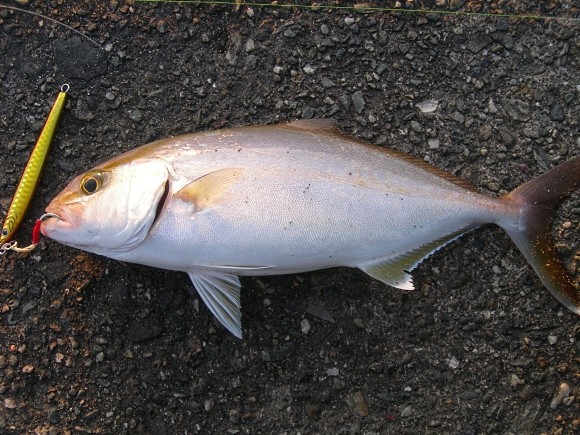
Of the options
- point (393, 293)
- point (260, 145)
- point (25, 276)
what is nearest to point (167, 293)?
point (25, 276)

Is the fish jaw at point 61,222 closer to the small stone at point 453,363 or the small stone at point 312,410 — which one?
the small stone at point 312,410

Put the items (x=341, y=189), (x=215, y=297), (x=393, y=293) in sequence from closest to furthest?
1. (x=341, y=189)
2. (x=215, y=297)
3. (x=393, y=293)

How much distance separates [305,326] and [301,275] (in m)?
0.25

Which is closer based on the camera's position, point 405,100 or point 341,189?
point 341,189

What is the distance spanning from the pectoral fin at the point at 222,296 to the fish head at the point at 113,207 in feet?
1.19

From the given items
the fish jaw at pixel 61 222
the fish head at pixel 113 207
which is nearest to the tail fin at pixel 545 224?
the fish head at pixel 113 207

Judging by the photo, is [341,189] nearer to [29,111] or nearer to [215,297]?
[215,297]

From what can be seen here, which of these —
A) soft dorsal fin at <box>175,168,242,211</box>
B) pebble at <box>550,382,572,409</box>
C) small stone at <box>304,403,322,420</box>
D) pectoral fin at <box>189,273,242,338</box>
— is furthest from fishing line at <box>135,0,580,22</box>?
small stone at <box>304,403,322,420</box>

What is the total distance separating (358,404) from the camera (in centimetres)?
250

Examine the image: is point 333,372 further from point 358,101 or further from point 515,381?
point 358,101

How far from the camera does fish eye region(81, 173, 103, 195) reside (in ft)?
7.19

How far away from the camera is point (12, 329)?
254 cm

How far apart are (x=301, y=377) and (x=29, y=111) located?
194cm

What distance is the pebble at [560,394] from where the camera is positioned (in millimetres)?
2475
